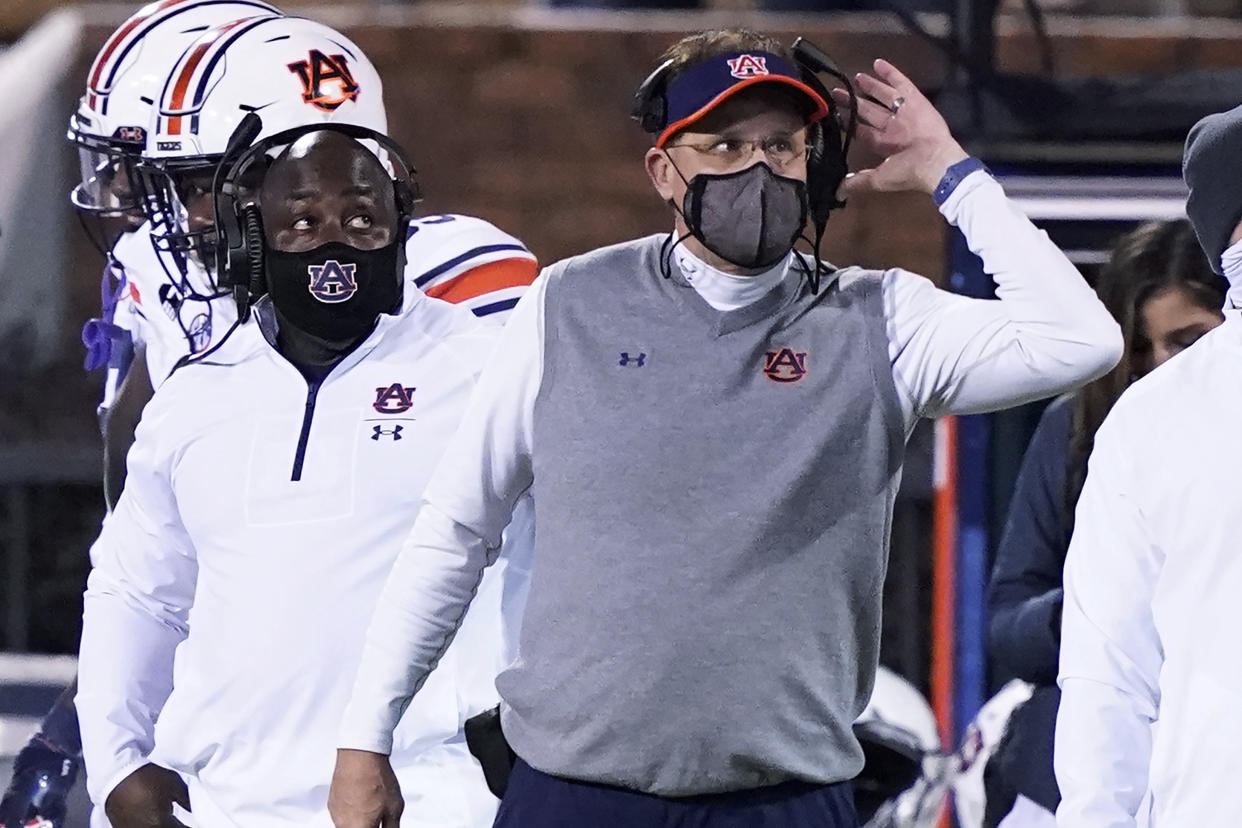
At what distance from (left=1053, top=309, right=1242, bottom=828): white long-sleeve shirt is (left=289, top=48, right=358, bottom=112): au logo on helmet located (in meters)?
1.16

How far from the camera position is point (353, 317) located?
8.34 feet

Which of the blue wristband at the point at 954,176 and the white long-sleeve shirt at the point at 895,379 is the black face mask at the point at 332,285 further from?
the blue wristband at the point at 954,176

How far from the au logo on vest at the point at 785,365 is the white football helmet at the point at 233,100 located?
0.79 m

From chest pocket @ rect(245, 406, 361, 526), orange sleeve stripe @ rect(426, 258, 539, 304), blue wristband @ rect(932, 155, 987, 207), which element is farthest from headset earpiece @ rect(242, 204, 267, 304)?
blue wristband @ rect(932, 155, 987, 207)

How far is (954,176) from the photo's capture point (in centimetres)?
226

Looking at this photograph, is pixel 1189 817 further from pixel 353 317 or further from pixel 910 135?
pixel 353 317

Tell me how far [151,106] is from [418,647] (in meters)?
1.08

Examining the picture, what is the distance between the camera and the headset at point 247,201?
2562mm

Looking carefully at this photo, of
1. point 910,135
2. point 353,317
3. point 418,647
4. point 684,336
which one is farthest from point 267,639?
point 910,135

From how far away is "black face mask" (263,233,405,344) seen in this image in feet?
8.30

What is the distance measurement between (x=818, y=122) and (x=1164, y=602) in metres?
0.66

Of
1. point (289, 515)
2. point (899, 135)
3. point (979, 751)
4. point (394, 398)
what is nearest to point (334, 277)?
point (394, 398)

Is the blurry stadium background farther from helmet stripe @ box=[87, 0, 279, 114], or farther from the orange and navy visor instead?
the orange and navy visor

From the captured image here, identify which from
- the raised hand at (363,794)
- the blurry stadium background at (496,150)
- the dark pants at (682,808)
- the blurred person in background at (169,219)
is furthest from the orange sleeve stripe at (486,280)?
the blurry stadium background at (496,150)
